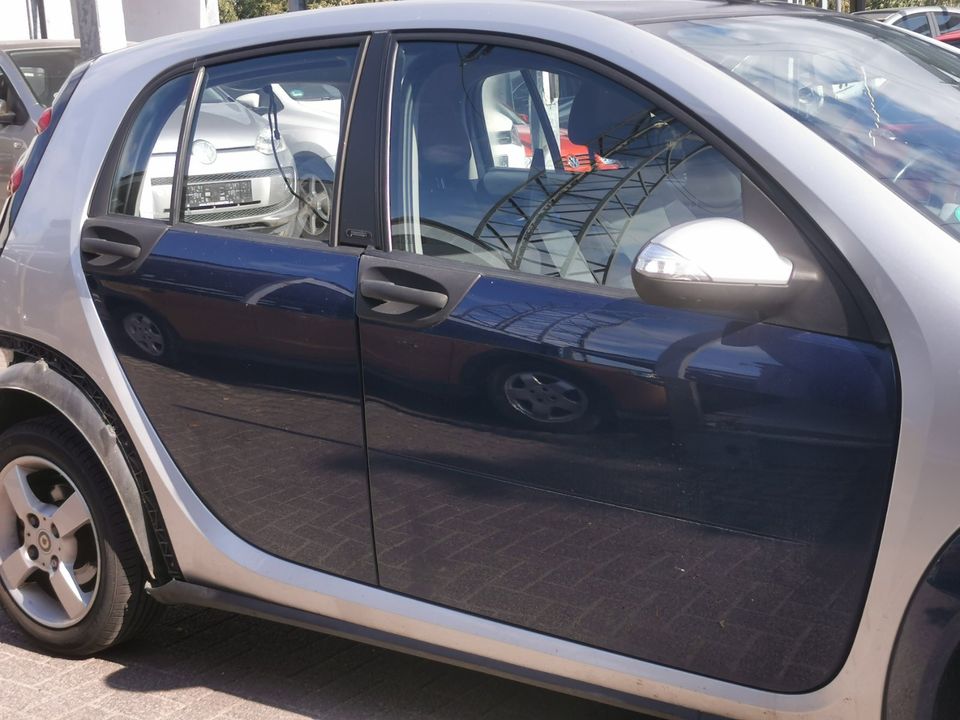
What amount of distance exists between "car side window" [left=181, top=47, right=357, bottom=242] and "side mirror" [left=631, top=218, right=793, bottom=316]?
984mm

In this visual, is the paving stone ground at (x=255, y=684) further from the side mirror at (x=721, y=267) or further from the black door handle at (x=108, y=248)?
the side mirror at (x=721, y=267)

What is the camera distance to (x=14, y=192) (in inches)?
148

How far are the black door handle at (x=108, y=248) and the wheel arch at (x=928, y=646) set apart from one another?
2.12m

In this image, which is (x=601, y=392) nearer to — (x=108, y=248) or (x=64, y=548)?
(x=108, y=248)

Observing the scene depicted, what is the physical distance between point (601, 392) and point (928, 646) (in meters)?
0.76

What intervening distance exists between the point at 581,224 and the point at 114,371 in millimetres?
1405

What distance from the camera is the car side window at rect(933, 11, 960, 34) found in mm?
19469

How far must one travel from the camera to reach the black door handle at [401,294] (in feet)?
9.21

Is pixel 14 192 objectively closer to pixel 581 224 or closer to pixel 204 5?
pixel 581 224

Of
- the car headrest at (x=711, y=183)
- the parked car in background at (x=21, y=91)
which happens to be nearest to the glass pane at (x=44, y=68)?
the parked car in background at (x=21, y=91)

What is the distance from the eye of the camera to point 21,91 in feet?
32.8

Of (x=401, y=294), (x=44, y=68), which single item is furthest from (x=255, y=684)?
(x=44, y=68)

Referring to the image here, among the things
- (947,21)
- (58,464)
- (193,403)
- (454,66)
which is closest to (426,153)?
(454,66)

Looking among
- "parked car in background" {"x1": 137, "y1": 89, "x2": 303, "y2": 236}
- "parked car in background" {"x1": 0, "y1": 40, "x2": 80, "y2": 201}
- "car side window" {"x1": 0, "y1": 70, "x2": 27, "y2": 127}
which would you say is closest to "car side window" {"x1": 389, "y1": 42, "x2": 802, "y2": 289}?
"parked car in background" {"x1": 137, "y1": 89, "x2": 303, "y2": 236}
